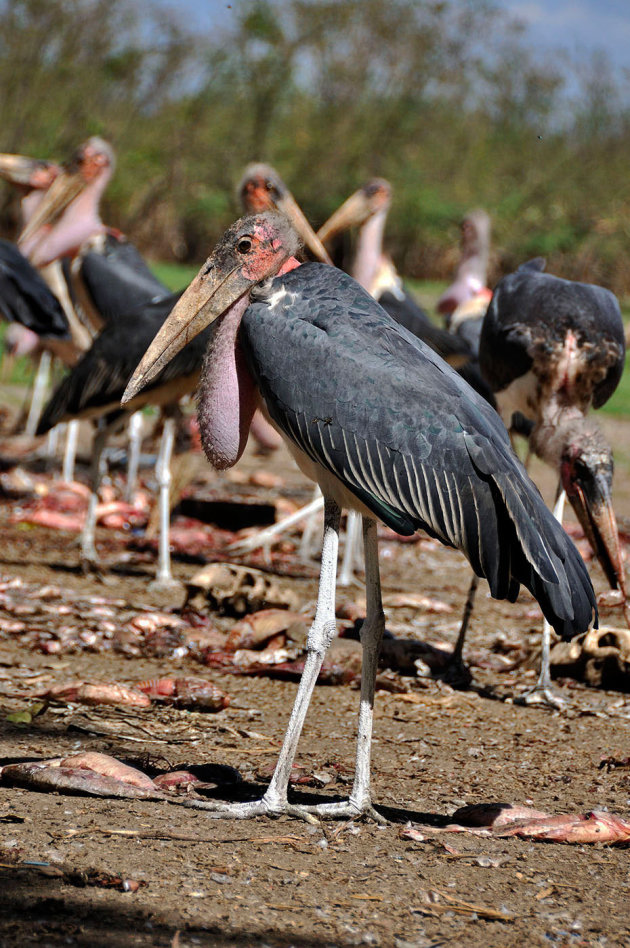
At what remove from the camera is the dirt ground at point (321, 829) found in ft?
7.66

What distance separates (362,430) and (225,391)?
0.46m

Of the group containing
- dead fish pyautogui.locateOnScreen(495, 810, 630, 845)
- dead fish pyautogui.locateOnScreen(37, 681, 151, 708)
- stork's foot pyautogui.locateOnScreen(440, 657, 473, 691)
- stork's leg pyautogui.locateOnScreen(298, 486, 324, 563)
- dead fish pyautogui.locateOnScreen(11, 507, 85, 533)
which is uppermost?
dead fish pyautogui.locateOnScreen(495, 810, 630, 845)

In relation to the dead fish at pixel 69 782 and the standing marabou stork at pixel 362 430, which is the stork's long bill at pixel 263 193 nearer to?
the standing marabou stork at pixel 362 430

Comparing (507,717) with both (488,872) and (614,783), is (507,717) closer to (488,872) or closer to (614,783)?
(614,783)

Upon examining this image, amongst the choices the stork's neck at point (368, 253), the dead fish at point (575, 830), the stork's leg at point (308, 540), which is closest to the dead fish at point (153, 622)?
the stork's leg at point (308, 540)

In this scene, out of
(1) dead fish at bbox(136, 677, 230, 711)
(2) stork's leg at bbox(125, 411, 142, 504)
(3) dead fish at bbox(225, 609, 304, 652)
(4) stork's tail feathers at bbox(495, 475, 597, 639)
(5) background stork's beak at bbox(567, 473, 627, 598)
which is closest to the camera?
(4) stork's tail feathers at bbox(495, 475, 597, 639)

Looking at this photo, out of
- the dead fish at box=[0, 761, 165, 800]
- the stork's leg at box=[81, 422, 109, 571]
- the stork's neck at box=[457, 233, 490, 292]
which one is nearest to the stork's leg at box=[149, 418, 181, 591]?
the stork's leg at box=[81, 422, 109, 571]

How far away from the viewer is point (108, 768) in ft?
10.2

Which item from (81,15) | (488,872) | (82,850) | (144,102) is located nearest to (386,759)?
(488,872)

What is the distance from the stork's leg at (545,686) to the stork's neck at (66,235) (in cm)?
493

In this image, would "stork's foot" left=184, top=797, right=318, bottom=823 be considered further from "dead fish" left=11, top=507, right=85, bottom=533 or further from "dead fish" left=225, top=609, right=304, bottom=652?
"dead fish" left=11, top=507, right=85, bottom=533

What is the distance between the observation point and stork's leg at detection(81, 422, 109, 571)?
6113 millimetres

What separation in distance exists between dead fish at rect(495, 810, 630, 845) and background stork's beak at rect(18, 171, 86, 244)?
6788 mm

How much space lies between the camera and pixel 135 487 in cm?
825
